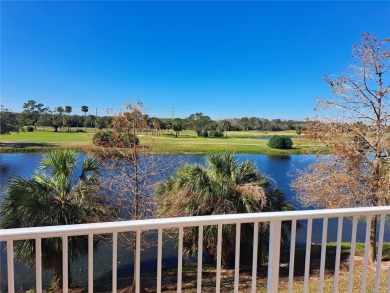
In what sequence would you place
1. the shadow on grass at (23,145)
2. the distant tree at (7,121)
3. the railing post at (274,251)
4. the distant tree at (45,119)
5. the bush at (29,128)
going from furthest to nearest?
the distant tree at (45,119) < the bush at (29,128) < the shadow on grass at (23,145) < the distant tree at (7,121) < the railing post at (274,251)

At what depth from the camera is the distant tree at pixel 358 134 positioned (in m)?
6.37

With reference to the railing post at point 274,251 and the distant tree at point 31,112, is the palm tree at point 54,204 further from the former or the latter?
the distant tree at point 31,112

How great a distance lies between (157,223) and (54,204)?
4.80 meters

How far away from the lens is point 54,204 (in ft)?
17.5

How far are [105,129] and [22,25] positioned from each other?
2.76 metres

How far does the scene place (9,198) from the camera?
17.1 ft

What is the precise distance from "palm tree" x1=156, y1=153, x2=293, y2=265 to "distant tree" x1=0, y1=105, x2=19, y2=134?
15.7ft

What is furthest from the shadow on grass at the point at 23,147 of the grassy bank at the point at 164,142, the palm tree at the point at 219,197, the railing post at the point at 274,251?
the railing post at the point at 274,251

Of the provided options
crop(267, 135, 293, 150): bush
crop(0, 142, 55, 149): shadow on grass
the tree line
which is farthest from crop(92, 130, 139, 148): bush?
crop(267, 135, 293, 150): bush

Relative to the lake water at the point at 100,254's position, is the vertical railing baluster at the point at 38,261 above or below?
above

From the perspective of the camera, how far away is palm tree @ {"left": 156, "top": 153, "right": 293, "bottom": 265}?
6371 millimetres

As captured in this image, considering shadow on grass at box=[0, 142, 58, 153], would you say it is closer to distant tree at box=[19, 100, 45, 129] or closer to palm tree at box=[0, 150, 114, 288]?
distant tree at box=[19, 100, 45, 129]

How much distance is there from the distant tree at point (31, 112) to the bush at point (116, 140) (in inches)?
171

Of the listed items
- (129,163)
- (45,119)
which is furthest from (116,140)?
(45,119)
